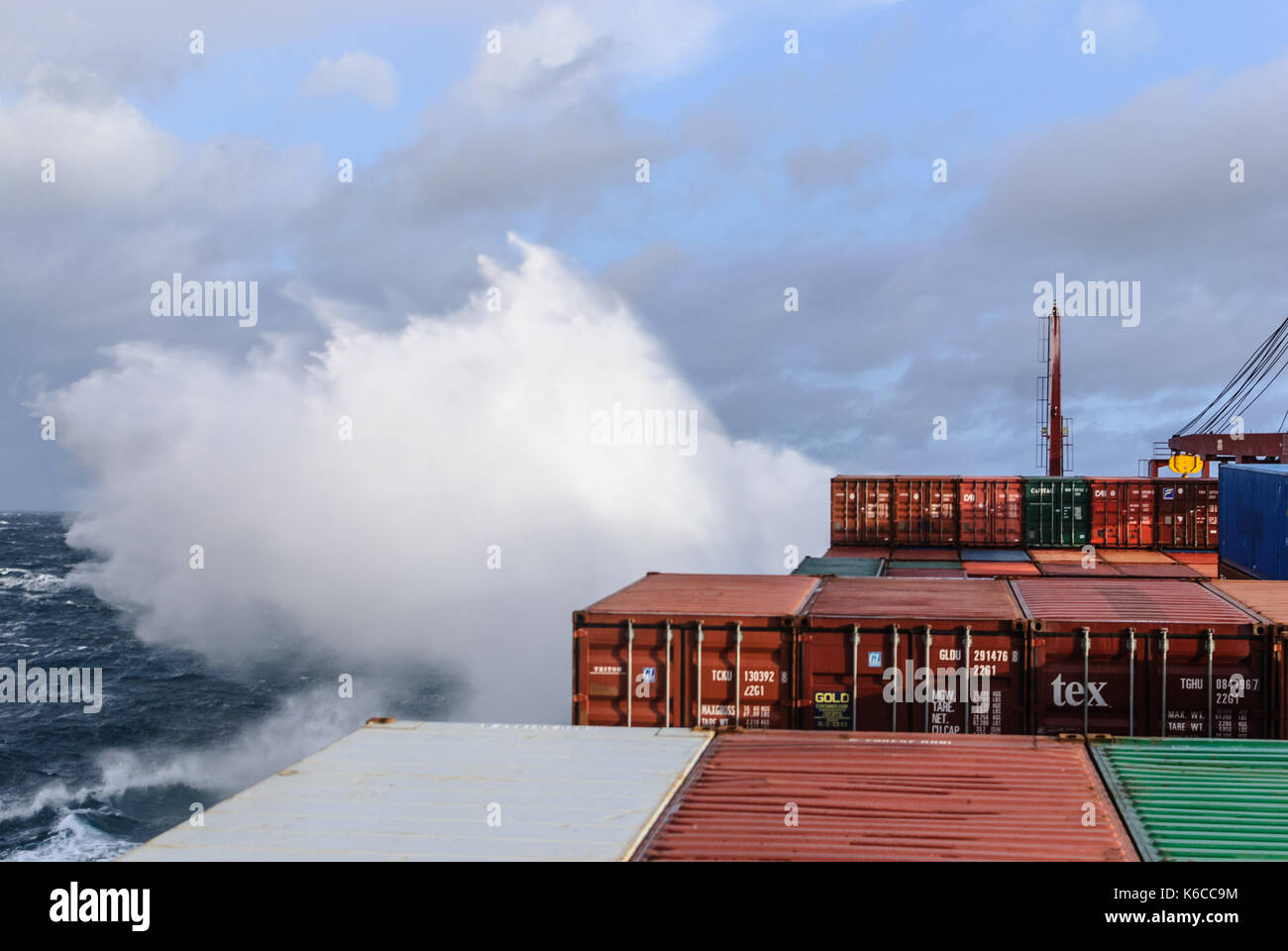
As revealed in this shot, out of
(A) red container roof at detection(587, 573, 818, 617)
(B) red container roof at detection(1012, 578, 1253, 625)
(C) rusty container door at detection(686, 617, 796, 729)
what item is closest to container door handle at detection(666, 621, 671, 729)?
(C) rusty container door at detection(686, 617, 796, 729)

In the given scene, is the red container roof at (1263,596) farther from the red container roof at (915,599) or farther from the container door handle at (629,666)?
the container door handle at (629,666)

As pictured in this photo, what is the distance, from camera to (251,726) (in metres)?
52.9

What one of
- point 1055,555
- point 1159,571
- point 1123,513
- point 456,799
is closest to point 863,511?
point 1055,555

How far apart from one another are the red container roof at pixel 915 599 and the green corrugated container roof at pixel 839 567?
1026 centimetres

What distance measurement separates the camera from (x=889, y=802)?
37.1 ft

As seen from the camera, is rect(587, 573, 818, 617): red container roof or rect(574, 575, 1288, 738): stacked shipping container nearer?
rect(574, 575, 1288, 738): stacked shipping container

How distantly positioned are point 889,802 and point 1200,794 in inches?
142

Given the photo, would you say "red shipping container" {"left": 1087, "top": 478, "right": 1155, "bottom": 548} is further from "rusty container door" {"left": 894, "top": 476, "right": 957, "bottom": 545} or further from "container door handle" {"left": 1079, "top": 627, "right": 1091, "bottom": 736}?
"container door handle" {"left": 1079, "top": 627, "right": 1091, "bottom": 736}

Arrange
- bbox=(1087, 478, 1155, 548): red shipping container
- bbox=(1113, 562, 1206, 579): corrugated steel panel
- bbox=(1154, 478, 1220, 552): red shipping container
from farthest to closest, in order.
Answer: bbox=(1087, 478, 1155, 548): red shipping container, bbox=(1154, 478, 1220, 552): red shipping container, bbox=(1113, 562, 1206, 579): corrugated steel panel

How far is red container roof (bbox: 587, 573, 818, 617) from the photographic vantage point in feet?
56.7

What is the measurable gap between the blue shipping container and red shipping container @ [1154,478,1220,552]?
4.28 ft

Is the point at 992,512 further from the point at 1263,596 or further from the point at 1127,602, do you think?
the point at 1127,602
